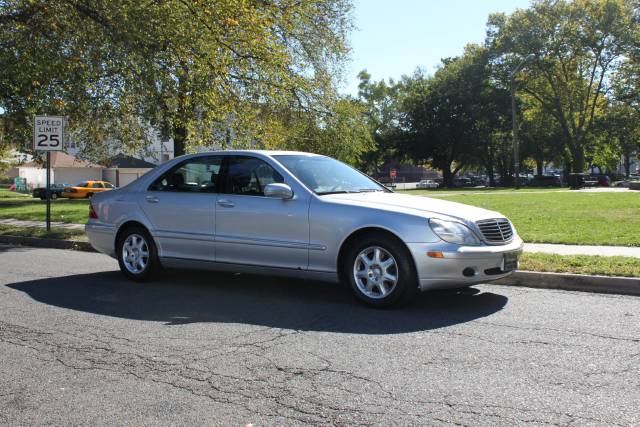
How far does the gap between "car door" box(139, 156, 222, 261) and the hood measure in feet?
5.22

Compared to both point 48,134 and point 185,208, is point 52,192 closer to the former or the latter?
point 48,134

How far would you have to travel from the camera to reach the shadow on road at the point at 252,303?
569 centimetres

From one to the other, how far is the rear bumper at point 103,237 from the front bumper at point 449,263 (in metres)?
4.25

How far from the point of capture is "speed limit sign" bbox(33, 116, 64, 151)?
13594 millimetres

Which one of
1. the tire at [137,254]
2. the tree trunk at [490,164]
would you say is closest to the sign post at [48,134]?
the tire at [137,254]

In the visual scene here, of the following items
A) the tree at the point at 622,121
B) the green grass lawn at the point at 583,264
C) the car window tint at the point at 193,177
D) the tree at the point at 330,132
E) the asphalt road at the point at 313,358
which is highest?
the tree at the point at 622,121

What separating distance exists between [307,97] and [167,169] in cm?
1712

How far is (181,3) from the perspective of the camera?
15672 millimetres

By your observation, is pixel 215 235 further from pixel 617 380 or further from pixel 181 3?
pixel 181 3

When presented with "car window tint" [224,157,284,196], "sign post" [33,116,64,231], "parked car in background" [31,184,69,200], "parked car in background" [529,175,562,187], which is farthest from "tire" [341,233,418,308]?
"parked car in background" [529,175,562,187]

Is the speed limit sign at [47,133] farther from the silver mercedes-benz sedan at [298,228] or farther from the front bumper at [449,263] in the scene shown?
the front bumper at [449,263]

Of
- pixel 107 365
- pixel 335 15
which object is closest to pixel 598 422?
pixel 107 365

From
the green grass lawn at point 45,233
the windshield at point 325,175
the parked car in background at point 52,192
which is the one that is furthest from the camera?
the parked car in background at point 52,192

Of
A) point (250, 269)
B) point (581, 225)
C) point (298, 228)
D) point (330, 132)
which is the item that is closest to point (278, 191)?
point (298, 228)
